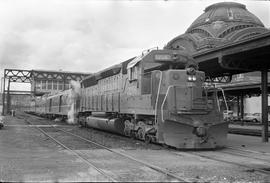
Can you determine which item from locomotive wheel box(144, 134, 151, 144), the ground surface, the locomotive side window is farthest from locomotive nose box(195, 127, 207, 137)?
the locomotive side window

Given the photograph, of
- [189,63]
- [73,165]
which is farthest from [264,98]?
[73,165]

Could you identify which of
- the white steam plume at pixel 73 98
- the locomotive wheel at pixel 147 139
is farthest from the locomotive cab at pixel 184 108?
the white steam plume at pixel 73 98

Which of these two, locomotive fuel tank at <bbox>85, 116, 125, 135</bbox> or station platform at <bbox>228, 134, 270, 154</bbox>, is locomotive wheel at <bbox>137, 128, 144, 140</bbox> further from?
station platform at <bbox>228, 134, 270, 154</bbox>

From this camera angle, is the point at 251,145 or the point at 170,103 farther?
the point at 251,145

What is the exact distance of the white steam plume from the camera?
90.7 feet

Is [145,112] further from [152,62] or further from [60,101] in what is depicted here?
[60,101]

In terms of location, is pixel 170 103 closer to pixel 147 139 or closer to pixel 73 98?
pixel 147 139

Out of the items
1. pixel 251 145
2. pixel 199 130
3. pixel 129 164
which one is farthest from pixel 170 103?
pixel 251 145

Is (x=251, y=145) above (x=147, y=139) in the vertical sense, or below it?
below

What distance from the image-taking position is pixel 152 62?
45.3ft

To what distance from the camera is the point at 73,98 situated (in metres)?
28.3

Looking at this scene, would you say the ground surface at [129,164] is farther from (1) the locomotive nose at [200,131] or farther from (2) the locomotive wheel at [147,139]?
(2) the locomotive wheel at [147,139]

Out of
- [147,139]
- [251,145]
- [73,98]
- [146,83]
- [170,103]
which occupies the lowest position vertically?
[251,145]

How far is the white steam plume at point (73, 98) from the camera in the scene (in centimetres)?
2766
